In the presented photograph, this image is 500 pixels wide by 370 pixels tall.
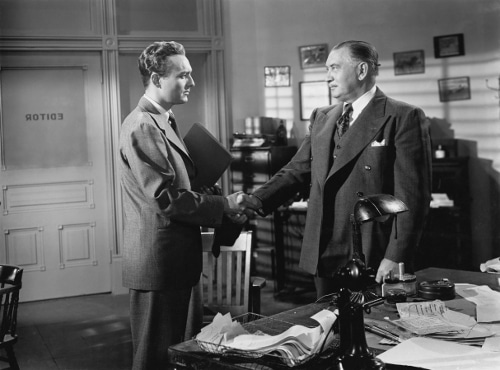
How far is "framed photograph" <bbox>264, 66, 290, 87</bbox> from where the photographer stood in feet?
21.7

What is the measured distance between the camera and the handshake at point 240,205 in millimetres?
2738

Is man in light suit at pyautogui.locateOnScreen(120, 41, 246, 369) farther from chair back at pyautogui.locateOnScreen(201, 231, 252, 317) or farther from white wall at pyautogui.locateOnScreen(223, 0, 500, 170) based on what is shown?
white wall at pyautogui.locateOnScreen(223, 0, 500, 170)

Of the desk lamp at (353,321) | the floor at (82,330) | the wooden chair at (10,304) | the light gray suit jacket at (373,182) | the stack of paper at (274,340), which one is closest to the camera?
the desk lamp at (353,321)

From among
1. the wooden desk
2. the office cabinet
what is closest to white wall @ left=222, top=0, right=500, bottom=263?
the office cabinet

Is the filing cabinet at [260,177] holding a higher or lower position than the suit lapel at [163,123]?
lower

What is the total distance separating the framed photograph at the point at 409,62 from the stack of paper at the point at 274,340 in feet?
15.7

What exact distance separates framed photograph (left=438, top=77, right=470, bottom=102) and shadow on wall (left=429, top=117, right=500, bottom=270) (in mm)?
414

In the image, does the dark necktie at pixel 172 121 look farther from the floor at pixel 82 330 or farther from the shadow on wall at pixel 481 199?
the shadow on wall at pixel 481 199

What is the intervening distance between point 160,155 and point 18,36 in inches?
155

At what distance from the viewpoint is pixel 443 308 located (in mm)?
1747

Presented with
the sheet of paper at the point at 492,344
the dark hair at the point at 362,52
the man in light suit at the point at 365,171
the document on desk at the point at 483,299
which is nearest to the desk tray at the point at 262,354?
the sheet of paper at the point at 492,344

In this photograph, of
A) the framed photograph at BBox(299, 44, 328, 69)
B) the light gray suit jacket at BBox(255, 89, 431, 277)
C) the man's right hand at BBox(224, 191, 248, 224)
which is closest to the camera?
the light gray suit jacket at BBox(255, 89, 431, 277)

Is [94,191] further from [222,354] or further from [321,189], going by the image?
[222,354]

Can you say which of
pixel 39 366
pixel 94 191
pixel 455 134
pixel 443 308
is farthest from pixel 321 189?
pixel 94 191
